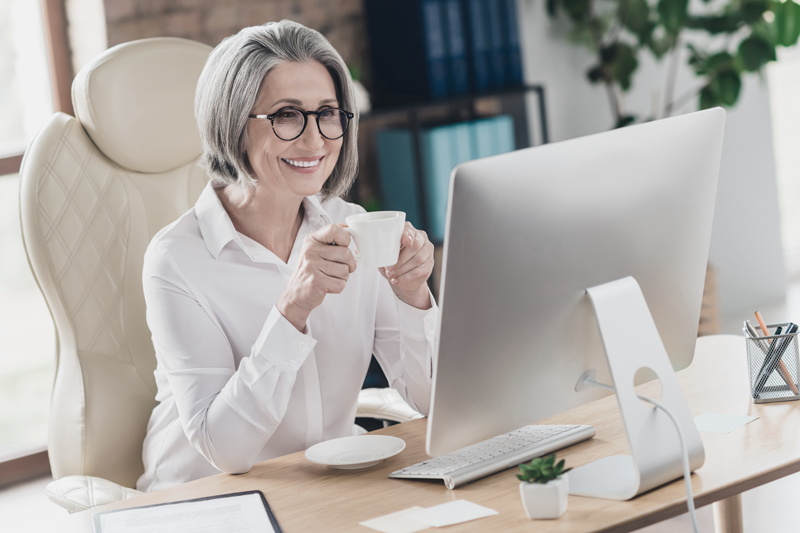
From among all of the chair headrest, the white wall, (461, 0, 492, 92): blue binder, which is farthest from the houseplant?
the chair headrest

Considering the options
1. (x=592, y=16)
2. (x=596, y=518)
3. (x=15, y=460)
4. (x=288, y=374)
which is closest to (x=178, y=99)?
(x=288, y=374)

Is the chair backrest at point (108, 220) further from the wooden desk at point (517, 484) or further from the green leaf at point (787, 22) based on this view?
the green leaf at point (787, 22)

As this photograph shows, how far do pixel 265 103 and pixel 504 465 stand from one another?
0.69 metres

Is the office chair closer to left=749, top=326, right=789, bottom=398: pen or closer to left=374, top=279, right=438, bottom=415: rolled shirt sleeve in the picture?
left=374, top=279, right=438, bottom=415: rolled shirt sleeve

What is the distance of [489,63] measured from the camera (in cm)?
303

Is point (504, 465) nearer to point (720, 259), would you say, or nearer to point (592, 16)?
point (592, 16)

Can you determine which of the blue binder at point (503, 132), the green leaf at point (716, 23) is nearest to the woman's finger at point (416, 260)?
the blue binder at point (503, 132)

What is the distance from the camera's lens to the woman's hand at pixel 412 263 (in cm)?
Result: 123

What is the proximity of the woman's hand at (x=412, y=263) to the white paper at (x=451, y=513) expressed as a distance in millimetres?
364

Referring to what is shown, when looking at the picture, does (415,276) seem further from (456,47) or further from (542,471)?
(456,47)

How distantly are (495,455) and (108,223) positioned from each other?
922 mm

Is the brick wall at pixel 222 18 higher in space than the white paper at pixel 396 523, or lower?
higher

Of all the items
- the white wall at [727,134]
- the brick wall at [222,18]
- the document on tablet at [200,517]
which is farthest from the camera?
the white wall at [727,134]

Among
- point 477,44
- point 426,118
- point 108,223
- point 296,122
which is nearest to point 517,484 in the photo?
point 296,122
